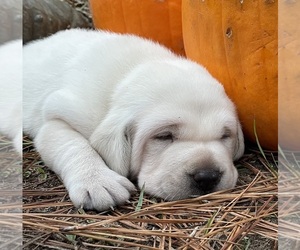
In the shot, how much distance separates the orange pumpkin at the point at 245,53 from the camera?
10.5 feet

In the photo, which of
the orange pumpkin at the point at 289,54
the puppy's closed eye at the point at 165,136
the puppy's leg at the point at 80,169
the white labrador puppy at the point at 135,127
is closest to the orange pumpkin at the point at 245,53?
the white labrador puppy at the point at 135,127

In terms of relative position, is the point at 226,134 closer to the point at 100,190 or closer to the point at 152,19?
the point at 100,190

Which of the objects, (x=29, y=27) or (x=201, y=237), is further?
(x=29, y=27)

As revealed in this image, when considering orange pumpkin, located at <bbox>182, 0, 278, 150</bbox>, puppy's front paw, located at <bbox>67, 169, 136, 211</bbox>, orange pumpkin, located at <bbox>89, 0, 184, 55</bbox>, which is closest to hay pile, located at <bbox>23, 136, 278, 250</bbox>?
puppy's front paw, located at <bbox>67, 169, 136, 211</bbox>

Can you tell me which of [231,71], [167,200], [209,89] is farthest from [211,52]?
[167,200]

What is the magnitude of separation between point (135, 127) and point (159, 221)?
671 mm

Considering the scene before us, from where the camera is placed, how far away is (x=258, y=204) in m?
2.72

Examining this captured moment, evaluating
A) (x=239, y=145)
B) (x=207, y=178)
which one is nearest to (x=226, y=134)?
(x=239, y=145)

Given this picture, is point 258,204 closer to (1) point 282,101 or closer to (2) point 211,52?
(1) point 282,101

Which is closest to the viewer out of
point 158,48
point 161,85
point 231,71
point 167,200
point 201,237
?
point 201,237

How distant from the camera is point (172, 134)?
2.95 m

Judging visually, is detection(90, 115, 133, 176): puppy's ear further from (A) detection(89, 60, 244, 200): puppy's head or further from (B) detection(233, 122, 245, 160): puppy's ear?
(B) detection(233, 122, 245, 160): puppy's ear

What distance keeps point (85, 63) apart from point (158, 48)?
1.49 ft

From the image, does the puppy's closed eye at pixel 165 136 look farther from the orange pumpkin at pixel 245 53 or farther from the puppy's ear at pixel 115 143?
the orange pumpkin at pixel 245 53
